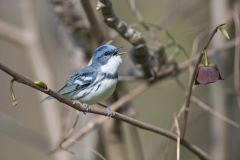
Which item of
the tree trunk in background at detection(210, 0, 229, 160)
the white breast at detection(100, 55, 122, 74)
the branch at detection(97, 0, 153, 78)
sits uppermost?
the branch at detection(97, 0, 153, 78)

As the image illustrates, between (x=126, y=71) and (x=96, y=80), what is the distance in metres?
0.48

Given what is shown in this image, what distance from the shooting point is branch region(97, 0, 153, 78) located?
82.8 inches

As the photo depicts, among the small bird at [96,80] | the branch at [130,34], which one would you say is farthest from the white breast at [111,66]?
the branch at [130,34]

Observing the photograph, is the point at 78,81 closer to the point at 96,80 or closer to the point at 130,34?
the point at 96,80

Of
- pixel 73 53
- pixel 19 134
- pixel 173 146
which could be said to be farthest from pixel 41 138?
pixel 173 146

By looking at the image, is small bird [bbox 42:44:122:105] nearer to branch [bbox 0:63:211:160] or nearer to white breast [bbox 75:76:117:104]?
white breast [bbox 75:76:117:104]

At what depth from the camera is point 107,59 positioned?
103 inches

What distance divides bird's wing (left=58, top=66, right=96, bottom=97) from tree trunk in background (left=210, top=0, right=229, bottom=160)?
937 mm

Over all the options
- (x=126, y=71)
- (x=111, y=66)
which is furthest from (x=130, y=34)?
(x=126, y=71)

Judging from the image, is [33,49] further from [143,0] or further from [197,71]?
[197,71]

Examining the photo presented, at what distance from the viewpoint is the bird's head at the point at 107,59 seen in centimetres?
257

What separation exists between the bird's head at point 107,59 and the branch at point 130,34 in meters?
0.11

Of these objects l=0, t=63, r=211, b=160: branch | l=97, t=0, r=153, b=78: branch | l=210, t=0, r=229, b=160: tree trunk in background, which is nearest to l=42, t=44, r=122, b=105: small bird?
l=97, t=0, r=153, b=78: branch

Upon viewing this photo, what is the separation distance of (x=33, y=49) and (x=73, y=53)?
1.78 feet
